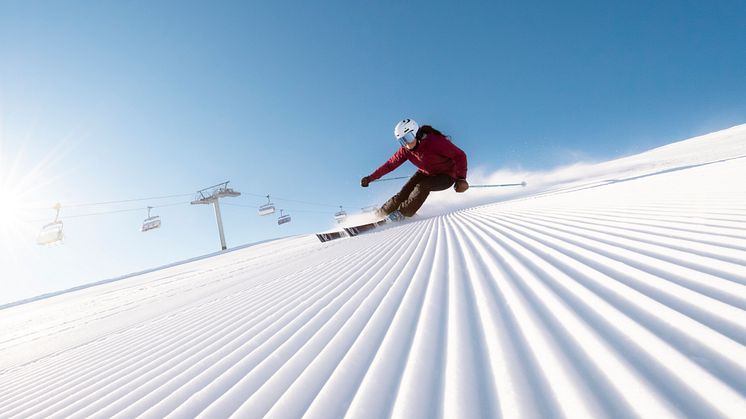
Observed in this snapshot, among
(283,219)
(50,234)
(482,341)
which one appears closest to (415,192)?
(482,341)

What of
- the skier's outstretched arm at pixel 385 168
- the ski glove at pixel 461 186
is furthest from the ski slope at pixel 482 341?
the skier's outstretched arm at pixel 385 168

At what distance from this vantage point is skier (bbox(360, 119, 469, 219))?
6574mm

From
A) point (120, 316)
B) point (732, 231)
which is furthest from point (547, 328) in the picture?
point (120, 316)

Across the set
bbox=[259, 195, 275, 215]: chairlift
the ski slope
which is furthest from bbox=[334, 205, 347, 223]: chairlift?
the ski slope

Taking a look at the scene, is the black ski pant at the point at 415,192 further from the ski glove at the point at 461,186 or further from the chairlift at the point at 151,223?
the chairlift at the point at 151,223

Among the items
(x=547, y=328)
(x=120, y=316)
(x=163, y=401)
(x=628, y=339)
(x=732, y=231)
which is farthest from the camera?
(x=120, y=316)

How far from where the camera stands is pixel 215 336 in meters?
1.85

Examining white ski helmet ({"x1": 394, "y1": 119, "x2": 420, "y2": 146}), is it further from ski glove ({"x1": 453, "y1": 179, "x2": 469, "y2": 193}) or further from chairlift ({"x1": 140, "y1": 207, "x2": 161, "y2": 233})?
chairlift ({"x1": 140, "y1": 207, "x2": 161, "y2": 233})

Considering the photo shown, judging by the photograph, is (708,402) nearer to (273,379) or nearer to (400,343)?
(400,343)

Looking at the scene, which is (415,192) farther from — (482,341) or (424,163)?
(482,341)

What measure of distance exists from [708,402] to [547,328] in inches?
14.9

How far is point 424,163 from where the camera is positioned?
267 inches

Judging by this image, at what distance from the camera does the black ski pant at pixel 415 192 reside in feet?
22.8

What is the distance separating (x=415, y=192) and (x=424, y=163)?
0.72 m
